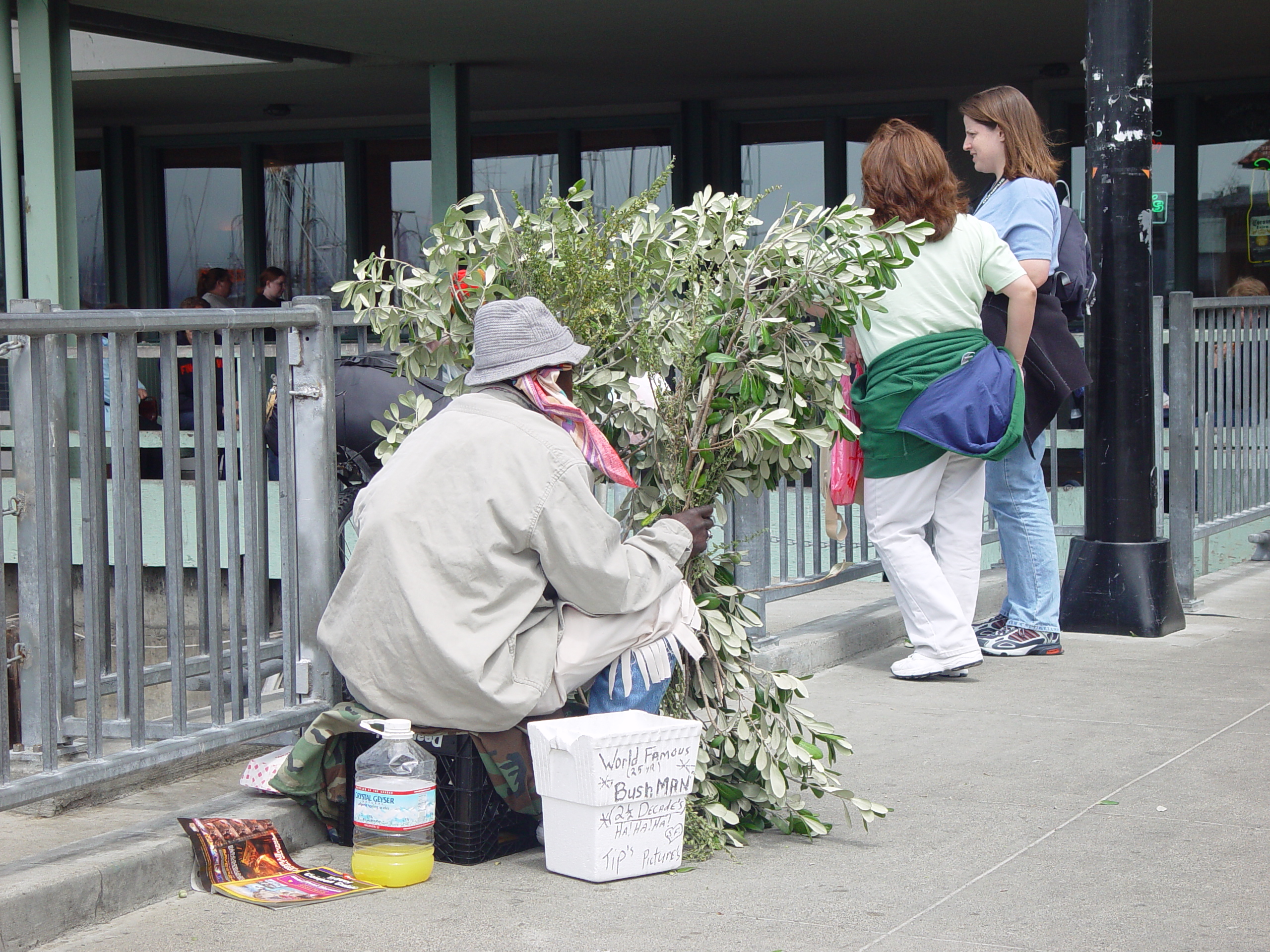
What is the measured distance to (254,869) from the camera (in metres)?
3.48

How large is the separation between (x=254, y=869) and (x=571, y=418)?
129 centimetres

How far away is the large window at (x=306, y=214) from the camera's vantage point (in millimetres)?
16438

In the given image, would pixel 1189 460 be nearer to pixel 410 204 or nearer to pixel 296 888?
pixel 296 888

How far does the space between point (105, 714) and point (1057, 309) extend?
3.92 metres

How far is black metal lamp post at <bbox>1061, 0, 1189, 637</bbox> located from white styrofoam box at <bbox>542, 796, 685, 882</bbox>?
3.51m

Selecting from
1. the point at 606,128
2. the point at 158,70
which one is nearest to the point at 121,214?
the point at 158,70

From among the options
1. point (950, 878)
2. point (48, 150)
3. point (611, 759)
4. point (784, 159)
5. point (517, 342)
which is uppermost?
point (784, 159)

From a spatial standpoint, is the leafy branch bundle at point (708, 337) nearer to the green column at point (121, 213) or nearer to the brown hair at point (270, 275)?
the brown hair at point (270, 275)

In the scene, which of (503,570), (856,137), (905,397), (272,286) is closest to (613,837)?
(503,570)

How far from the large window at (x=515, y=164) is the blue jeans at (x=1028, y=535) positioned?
10.3m

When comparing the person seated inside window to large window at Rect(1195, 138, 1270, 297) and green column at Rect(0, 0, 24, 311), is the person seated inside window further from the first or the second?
large window at Rect(1195, 138, 1270, 297)

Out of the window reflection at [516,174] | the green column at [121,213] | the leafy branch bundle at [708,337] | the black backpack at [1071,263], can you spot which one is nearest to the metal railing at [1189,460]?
the black backpack at [1071,263]

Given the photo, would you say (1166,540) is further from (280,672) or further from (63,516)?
(63,516)

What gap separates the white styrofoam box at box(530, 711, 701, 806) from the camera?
127 inches
